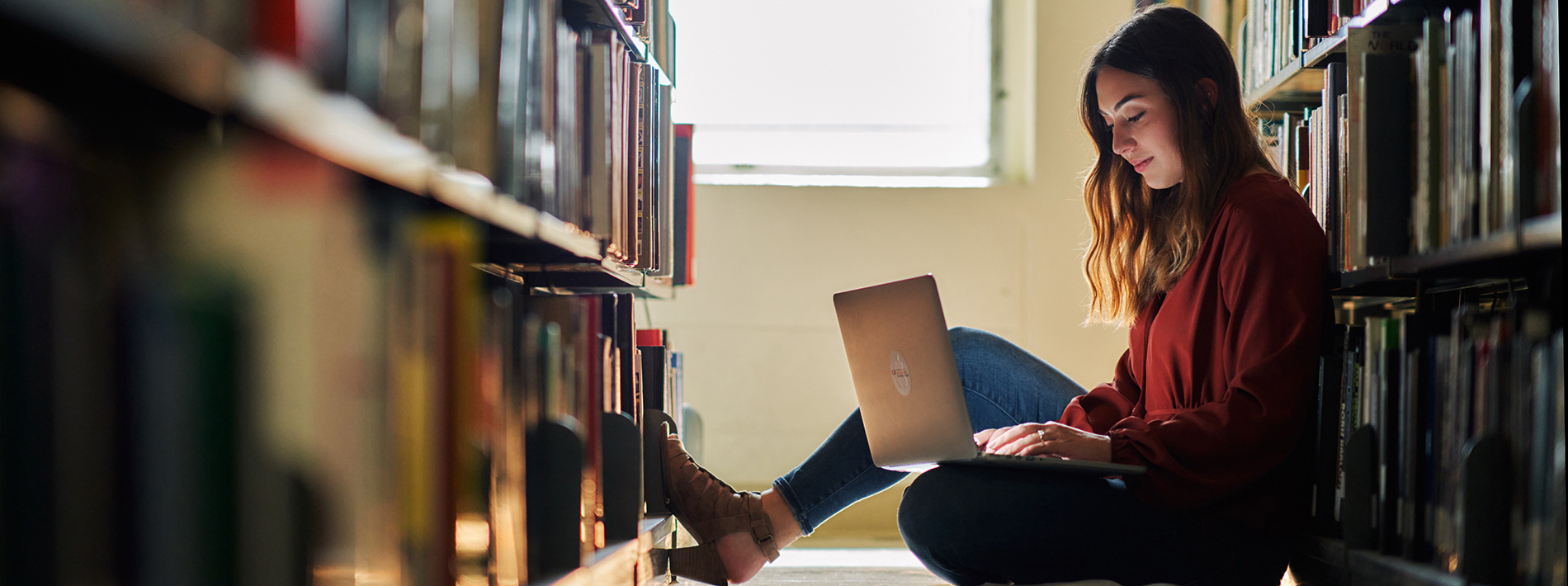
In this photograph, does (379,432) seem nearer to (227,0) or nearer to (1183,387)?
(227,0)

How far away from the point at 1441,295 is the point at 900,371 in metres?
0.72

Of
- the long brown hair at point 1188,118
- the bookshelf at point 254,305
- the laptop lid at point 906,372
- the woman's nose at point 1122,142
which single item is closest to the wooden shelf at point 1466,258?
the long brown hair at point 1188,118

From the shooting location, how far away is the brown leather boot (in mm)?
1392

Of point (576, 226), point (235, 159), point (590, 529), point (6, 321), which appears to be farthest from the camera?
point (576, 226)

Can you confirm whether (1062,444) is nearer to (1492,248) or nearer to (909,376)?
(909,376)

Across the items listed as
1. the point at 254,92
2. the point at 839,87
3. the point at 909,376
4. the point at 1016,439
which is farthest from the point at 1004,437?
the point at 839,87

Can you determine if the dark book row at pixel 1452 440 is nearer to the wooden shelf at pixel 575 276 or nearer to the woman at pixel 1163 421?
the woman at pixel 1163 421

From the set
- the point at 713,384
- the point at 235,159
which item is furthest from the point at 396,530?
the point at 713,384

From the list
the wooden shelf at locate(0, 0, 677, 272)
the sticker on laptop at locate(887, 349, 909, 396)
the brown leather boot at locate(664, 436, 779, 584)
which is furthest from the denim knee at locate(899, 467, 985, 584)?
the wooden shelf at locate(0, 0, 677, 272)

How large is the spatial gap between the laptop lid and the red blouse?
0.19m

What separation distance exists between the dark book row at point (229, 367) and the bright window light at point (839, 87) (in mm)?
2109

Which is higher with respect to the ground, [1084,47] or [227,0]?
Answer: [1084,47]

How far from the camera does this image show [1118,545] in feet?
3.54

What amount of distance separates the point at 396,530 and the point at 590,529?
423 mm
